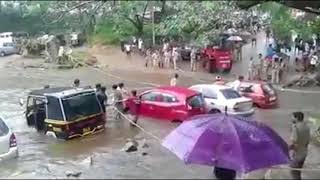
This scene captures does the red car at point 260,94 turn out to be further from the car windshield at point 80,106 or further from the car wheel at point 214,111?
the car windshield at point 80,106

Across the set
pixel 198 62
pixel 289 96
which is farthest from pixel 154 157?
pixel 198 62

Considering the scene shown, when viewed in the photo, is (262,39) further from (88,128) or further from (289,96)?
(88,128)

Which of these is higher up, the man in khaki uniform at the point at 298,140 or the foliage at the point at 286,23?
the foliage at the point at 286,23

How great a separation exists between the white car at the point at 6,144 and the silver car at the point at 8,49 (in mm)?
36021

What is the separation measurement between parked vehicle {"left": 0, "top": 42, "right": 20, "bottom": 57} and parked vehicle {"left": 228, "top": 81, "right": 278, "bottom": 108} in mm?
28843

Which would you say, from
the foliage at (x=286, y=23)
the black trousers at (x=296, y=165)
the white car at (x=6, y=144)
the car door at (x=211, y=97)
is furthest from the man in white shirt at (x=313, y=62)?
the black trousers at (x=296, y=165)

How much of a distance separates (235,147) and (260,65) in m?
25.9

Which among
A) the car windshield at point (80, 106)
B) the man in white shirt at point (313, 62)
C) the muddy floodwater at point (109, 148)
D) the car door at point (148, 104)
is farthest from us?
the man in white shirt at point (313, 62)

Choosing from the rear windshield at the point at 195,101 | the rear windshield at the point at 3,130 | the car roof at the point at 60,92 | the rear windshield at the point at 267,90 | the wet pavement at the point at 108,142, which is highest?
the car roof at the point at 60,92

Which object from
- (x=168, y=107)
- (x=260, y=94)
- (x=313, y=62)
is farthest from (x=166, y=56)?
(x=168, y=107)

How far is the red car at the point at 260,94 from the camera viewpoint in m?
26.0

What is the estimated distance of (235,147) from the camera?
1015 cm

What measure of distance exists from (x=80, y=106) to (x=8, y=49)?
33020 millimetres

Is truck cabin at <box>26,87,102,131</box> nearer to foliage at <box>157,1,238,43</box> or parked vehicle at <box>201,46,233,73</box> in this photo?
foliage at <box>157,1,238,43</box>
